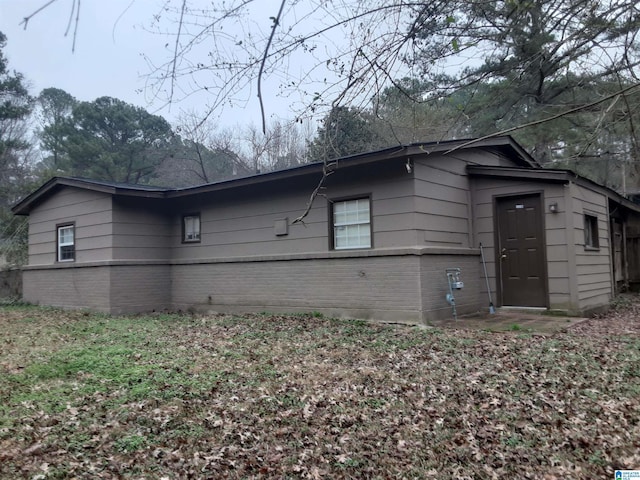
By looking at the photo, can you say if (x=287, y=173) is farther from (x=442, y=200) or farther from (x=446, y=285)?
(x=446, y=285)

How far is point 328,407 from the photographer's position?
4.13m

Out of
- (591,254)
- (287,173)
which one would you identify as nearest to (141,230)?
(287,173)

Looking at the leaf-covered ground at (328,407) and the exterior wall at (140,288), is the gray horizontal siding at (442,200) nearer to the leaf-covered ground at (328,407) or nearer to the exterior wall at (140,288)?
the leaf-covered ground at (328,407)

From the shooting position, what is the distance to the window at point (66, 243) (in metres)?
12.1

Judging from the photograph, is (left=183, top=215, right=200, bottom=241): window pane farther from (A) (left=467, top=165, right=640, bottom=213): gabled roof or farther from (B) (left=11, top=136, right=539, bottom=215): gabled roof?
(A) (left=467, top=165, right=640, bottom=213): gabled roof

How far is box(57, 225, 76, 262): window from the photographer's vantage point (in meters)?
12.1

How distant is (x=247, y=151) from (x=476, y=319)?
61.3 ft

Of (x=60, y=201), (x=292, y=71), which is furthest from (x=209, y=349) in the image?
(x=60, y=201)

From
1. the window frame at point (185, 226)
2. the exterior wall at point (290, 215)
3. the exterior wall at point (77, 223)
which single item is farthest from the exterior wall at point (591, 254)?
the exterior wall at point (77, 223)

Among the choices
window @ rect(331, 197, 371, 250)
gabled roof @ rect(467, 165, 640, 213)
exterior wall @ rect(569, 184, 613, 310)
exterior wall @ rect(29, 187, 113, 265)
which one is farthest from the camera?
exterior wall @ rect(29, 187, 113, 265)

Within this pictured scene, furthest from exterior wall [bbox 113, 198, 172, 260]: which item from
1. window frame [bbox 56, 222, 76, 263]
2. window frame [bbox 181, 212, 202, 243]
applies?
window frame [bbox 56, 222, 76, 263]

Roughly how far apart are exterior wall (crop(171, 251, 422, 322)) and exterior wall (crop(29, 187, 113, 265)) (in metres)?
1.90

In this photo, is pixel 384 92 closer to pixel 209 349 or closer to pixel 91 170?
pixel 209 349

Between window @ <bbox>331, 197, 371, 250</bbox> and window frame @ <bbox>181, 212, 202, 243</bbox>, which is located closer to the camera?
window @ <bbox>331, 197, 371, 250</bbox>
